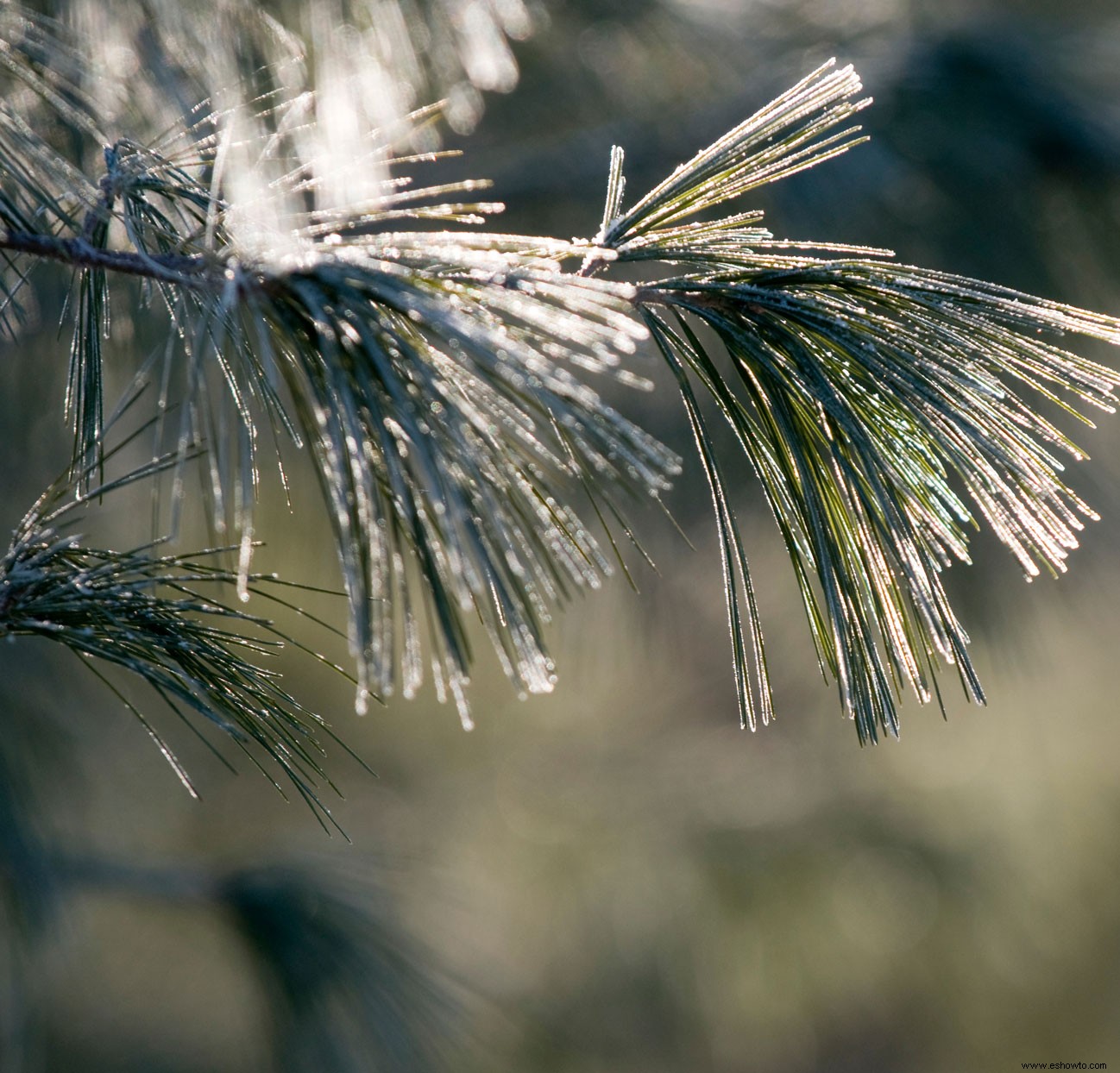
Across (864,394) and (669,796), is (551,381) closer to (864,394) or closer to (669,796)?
(864,394)

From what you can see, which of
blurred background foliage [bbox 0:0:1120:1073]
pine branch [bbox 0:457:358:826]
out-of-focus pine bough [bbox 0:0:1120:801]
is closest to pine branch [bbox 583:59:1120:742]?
out-of-focus pine bough [bbox 0:0:1120:801]

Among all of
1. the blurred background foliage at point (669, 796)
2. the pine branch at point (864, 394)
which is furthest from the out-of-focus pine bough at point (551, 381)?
the blurred background foliage at point (669, 796)

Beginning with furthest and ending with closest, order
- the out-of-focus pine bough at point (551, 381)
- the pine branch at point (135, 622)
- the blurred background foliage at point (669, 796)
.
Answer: the blurred background foliage at point (669, 796), the pine branch at point (135, 622), the out-of-focus pine bough at point (551, 381)

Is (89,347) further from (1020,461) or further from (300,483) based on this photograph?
(300,483)

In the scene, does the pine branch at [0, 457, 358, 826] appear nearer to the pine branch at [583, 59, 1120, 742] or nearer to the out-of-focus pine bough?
the out-of-focus pine bough

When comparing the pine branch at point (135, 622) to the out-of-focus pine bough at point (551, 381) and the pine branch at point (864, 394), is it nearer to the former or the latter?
the out-of-focus pine bough at point (551, 381)

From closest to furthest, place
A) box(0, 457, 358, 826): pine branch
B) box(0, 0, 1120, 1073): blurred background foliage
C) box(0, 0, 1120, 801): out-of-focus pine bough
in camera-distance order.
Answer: box(0, 0, 1120, 801): out-of-focus pine bough, box(0, 457, 358, 826): pine branch, box(0, 0, 1120, 1073): blurred background foliage
